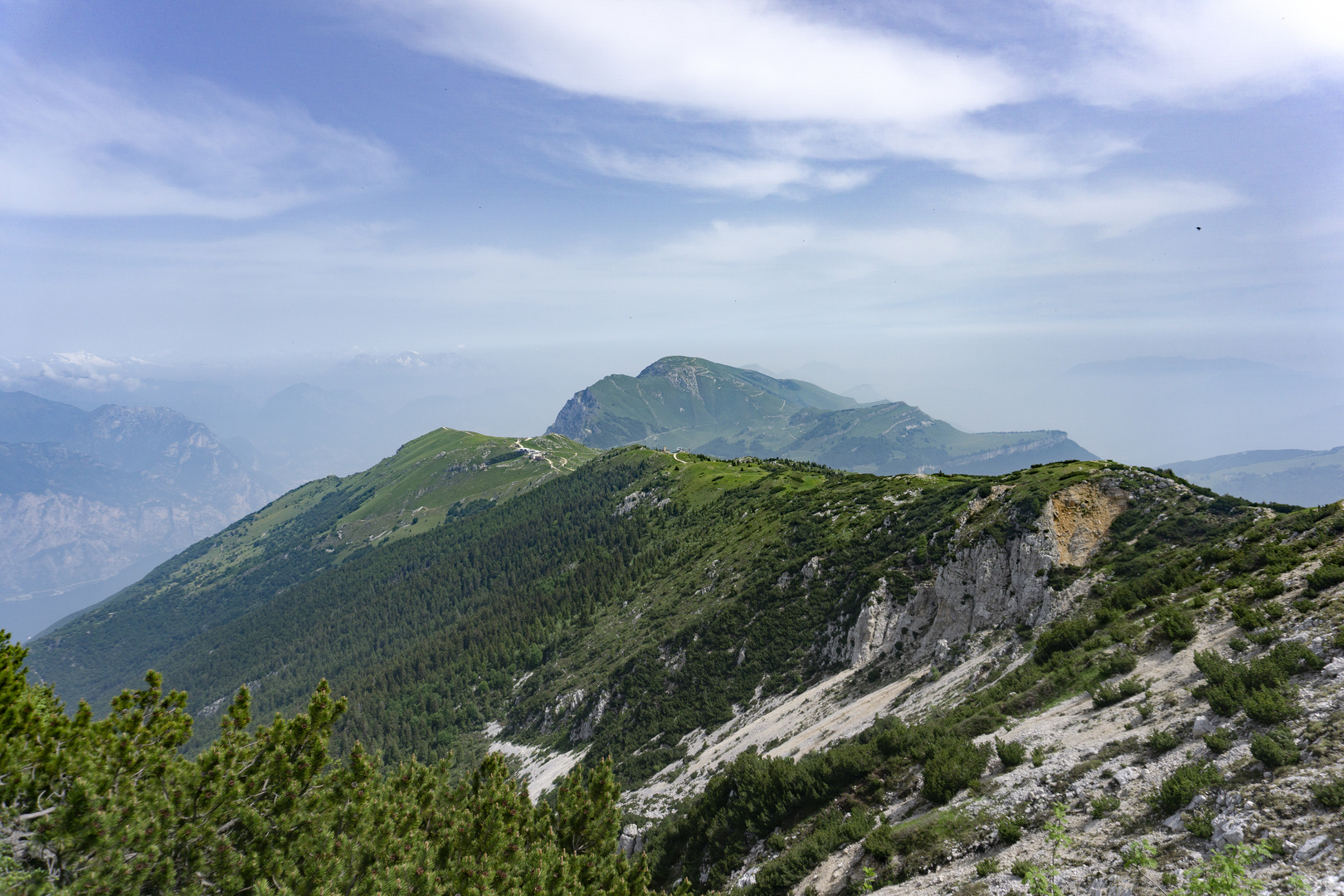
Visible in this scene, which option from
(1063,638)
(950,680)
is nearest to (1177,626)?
(1063,638)

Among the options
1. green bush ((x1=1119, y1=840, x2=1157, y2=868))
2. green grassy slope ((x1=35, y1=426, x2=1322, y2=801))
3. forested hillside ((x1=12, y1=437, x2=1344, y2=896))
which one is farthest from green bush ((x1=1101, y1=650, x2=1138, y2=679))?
green bush ((x1=1119, y1=840, x2=1157, y2=868))

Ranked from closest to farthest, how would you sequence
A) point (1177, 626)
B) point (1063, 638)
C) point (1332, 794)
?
point (1332, 794) → point (1177, 626) → point (1063, 638)

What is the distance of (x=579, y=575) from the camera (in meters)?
152

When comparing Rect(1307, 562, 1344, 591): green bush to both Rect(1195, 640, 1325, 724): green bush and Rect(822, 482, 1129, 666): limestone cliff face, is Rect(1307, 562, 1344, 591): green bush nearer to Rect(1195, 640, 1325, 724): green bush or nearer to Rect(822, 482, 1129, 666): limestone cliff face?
Rect(1195, 640, 1325, 724): green bush

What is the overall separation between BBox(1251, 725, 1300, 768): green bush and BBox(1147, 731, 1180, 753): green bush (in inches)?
83.9

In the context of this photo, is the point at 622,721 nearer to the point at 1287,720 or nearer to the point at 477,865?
the point at 477,865

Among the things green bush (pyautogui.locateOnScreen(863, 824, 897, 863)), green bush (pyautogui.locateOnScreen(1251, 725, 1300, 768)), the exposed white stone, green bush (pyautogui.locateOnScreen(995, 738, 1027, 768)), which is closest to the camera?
the exposed white stone

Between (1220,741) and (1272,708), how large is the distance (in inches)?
62.9

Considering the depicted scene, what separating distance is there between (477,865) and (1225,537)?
45009mm

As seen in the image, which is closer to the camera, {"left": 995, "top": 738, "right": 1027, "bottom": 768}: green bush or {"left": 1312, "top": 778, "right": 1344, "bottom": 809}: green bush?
{"left": 1312, "top": 778, "right": 1344, "bottom": 809}: green bush

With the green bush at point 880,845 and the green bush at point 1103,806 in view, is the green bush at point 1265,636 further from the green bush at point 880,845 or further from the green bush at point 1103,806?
the green bush at point 880,845

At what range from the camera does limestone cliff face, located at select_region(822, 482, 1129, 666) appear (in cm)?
4241

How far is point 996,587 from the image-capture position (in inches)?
1767

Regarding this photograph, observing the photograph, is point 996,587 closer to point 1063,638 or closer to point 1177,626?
point 1063,638
